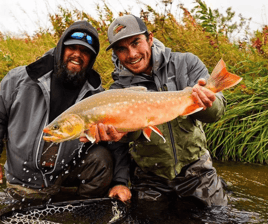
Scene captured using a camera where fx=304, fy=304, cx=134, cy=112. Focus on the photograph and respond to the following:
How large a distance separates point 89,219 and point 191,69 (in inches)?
74.1

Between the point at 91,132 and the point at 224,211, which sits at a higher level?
the point at 91,132

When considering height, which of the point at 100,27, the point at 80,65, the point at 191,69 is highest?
the point at 100,27

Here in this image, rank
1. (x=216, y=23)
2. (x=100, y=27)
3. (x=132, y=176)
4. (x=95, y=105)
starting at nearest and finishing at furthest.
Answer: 1. (x=95, y=105)
2. (x=132, y=176)
3. (x=216, y=23)
4. (x=100, y=27)

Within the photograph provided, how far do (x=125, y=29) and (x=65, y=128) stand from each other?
135cm

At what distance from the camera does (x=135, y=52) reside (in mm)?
3252

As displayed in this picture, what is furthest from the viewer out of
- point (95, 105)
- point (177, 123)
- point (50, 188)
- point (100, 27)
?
point (100, 27)

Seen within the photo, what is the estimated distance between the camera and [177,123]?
127 inches

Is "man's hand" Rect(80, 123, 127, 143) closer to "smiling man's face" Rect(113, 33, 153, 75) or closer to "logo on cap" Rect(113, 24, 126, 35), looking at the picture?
"smiling man's face" Rect(113, 33, 153, 75)

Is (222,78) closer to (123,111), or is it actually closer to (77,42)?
(123,111)

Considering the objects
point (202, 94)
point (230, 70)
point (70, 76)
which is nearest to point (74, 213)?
point (70, 76)

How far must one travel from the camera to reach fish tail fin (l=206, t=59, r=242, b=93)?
2428mm

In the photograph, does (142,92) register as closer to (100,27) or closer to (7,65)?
(100,27)

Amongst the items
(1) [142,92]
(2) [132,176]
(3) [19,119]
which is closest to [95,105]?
(1) [142,92]

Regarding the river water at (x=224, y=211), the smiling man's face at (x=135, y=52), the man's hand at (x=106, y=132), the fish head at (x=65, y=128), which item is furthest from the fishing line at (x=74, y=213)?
the smiling man's face at (x=135, y=52)
